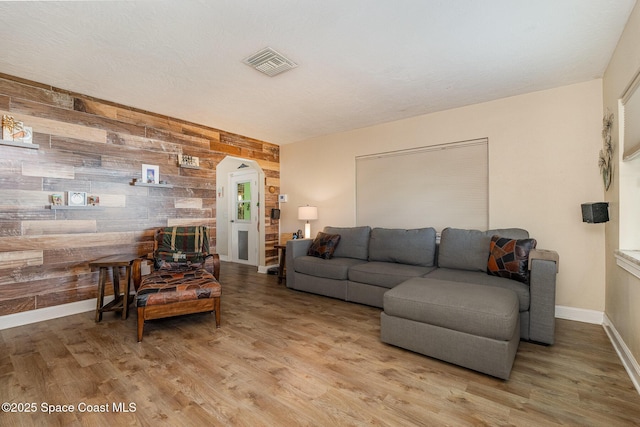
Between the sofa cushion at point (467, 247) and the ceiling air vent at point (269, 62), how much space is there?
8.34 feet

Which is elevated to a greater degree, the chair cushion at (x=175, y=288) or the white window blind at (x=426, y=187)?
the white window blind at (x=426, y=187)

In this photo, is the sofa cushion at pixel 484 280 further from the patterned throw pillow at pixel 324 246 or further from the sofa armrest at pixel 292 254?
the sofa armrest at pixel 292 254

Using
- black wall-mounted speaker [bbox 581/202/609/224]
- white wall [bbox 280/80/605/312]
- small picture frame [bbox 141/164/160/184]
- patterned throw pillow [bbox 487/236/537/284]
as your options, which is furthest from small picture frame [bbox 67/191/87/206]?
black wall-mounted speaker [bbox 581/202/609/224]

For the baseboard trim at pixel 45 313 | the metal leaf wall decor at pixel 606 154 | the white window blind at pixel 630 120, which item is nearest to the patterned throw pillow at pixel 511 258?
the metal leaf wall decor at pixel 606 154

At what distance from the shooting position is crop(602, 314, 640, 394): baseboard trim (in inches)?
70.6

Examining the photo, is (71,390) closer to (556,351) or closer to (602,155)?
(556,351)

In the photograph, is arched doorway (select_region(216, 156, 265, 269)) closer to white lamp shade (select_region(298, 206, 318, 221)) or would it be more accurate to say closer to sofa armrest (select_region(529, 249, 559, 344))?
white lamp shade (select_region(298, 206, 318, 221))

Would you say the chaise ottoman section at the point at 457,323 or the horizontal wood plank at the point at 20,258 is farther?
the horizontal wood plank at the point at 20,258

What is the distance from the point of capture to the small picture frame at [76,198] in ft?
10.1

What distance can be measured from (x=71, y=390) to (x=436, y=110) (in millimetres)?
4434

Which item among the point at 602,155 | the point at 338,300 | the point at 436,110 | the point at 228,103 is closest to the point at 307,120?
the point at 228,103

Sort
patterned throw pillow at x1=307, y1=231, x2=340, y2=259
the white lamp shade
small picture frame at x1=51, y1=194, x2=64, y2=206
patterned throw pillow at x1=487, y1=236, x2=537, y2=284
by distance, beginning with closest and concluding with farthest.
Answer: patterned throw pillow at x1=487, y1=236, x2=537, y2=284, small picture frame at x1=51, y1=194, x2=64, y2=206, patterned throw pillow at x1=307, y1=231, x2=340, y2=259, the white lamp shade

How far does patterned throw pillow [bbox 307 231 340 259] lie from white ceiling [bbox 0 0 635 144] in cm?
181

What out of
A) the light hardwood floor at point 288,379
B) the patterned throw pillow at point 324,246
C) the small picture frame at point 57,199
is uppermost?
the small picture frame at point 57,199
